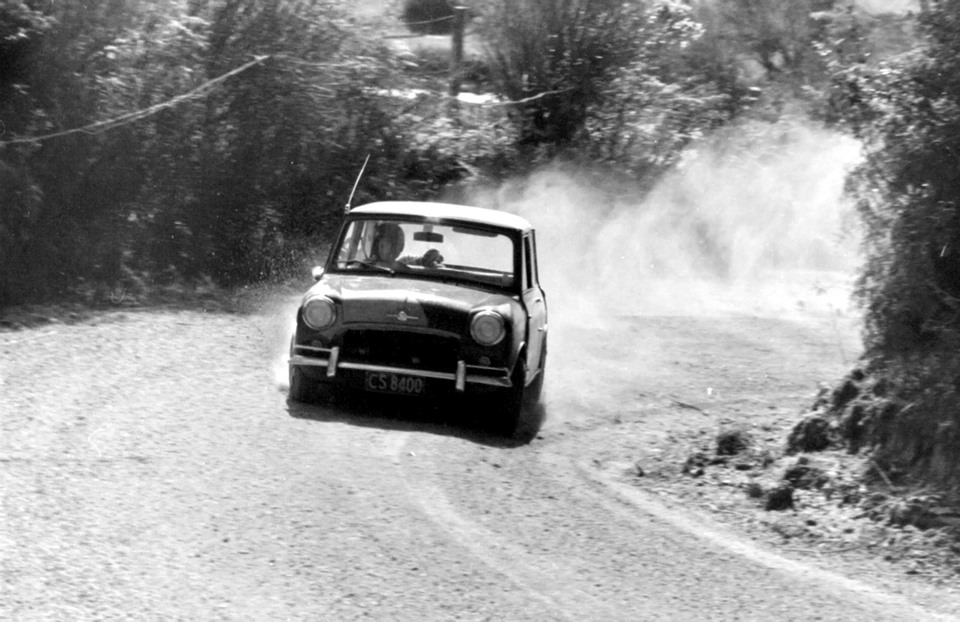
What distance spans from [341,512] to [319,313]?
2.70m

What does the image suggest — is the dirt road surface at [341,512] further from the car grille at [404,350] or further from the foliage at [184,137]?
the foliage at [184,137]

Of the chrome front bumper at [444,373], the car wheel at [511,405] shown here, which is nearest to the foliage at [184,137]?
the chrome front bumper at [444,373]

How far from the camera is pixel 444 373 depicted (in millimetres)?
9711

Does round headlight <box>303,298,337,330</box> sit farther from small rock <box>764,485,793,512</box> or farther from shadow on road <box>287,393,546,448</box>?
small rock <box>764,485,793,512</box>

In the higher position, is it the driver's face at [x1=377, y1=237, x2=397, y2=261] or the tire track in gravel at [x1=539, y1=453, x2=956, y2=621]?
the driver's face at [x1=377, y1=237, x2=397, y2=261]

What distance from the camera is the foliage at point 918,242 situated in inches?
336

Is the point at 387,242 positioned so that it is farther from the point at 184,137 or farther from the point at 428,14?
the point at 428,14

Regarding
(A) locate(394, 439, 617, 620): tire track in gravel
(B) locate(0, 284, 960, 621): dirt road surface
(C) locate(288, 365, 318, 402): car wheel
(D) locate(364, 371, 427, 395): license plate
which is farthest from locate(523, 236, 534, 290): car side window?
(A) locate(394, 439, 617, 620): tire track in gravel

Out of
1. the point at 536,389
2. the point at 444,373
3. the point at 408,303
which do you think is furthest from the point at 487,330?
the point at 536,389

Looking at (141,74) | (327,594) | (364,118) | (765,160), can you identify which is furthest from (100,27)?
(765,160)

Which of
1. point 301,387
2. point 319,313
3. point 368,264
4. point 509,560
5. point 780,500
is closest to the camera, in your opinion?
point 509,560

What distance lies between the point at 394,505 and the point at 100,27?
9206 mm

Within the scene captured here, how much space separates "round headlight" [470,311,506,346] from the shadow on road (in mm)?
490

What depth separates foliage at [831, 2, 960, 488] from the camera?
28.0 feet
